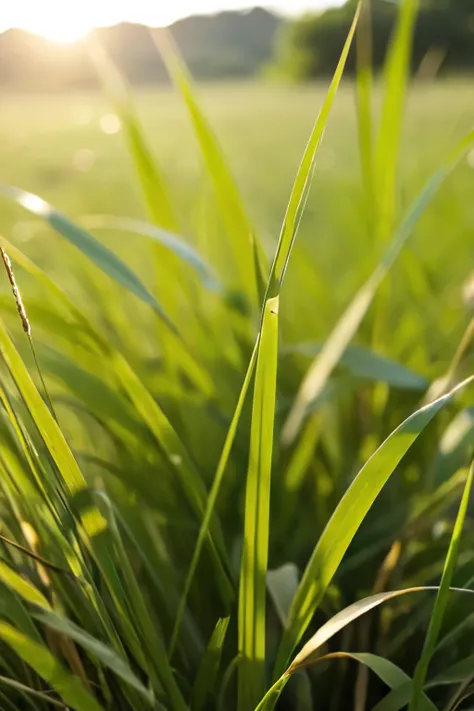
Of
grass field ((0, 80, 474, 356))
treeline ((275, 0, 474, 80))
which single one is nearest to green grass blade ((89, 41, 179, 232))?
grass field ((0, 80, 474, 356))

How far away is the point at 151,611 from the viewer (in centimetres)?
28

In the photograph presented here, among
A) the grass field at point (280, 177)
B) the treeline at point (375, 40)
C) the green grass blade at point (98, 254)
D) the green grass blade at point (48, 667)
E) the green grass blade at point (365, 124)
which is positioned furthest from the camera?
the treeline at point (375, 40)

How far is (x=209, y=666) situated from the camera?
22 centimetres

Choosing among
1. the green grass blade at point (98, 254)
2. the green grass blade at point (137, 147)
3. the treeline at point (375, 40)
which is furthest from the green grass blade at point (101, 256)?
the treeline at point (375, 40)

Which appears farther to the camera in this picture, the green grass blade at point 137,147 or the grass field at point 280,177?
the grass field at point 280,177

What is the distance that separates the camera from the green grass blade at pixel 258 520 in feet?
0.63

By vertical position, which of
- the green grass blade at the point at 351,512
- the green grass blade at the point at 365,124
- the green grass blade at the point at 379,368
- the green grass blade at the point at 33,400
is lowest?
the green grass blade at the point at 351,512

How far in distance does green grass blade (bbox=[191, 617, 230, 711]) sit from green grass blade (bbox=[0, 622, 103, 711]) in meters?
0.04

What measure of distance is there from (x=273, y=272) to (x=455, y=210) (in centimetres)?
65

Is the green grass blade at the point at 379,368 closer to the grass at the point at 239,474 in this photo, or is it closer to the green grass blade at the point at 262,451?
the grass at the point at 239,474

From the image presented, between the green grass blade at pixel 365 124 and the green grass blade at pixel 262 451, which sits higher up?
the green grass blade at pixel 365 124

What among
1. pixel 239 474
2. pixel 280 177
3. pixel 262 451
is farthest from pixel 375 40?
pixel 262 451

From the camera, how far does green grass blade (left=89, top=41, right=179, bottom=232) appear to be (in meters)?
0.40

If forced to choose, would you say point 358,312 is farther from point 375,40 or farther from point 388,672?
point 375,40
